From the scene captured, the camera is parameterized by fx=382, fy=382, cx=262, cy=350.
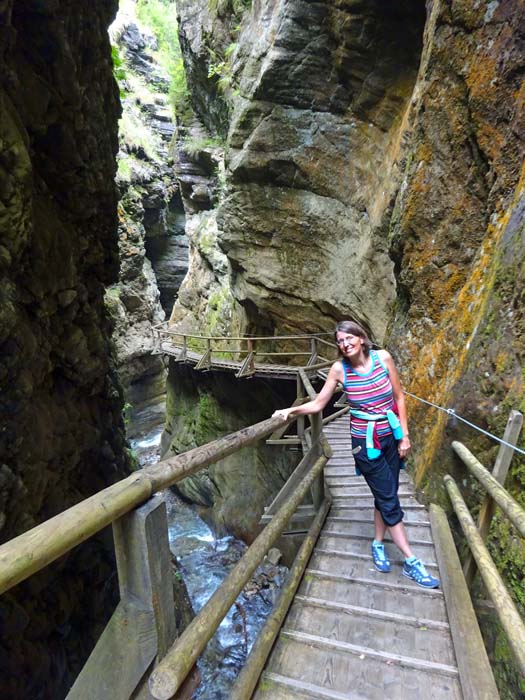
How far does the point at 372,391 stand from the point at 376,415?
0.51ft

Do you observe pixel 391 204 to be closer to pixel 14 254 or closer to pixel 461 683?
pixel 14 254

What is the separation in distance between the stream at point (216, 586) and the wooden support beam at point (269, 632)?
3.75 meters

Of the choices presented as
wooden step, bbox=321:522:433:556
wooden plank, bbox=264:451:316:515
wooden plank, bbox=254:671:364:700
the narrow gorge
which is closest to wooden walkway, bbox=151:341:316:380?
the narrow gorge

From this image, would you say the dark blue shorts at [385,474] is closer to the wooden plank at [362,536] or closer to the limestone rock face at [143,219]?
the wooden plank at [362,536]

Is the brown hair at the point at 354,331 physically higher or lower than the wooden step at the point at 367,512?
higher

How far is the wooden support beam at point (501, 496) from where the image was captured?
1643 mm

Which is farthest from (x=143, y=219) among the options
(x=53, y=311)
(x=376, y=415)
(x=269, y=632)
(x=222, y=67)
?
(x=269, y=632)

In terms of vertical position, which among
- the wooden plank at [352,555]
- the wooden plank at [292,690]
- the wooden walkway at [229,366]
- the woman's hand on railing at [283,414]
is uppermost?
the woman's hand on railing at [283,414]

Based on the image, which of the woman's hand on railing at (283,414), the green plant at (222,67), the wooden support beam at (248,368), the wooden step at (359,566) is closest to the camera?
the woman's hand on railing at (283,414)

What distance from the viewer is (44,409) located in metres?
4.50

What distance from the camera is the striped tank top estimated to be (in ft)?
7.87

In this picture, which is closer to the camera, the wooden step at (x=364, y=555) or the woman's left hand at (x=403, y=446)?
the woman's left hand at (x=403, y=446)

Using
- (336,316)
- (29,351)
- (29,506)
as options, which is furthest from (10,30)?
A: (336,316)

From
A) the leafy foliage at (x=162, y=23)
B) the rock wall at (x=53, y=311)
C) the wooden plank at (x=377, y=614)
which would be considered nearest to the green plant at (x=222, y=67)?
the rock wall at (x=53, y=311)
